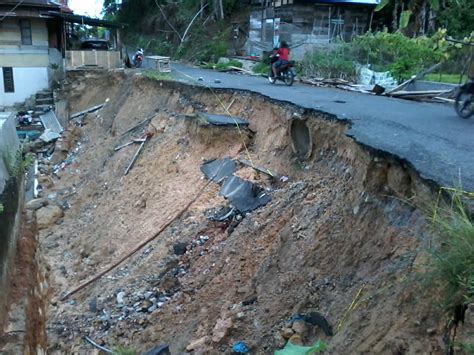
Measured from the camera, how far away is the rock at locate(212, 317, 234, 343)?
6191 millimetres

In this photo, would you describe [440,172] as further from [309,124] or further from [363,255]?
[309,124]

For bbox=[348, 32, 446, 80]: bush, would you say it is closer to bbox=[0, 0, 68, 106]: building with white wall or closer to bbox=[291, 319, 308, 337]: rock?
bbox=[291, 319, 308, 337]: rock

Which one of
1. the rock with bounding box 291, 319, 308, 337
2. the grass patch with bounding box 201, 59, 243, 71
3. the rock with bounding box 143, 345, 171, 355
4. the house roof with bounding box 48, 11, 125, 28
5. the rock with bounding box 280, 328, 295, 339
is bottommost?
the rock with bounding box 143, 345, 171, 355

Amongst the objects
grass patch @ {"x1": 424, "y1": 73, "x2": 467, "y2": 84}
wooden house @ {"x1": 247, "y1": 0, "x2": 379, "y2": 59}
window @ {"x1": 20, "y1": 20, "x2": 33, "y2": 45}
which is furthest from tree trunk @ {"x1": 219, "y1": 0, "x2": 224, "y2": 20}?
grass patch @ {"x1": 424, "y1": 73, "x2": 467, "y2": 84}

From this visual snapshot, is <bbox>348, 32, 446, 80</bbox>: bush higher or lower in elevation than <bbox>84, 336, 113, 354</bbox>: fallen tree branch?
higher

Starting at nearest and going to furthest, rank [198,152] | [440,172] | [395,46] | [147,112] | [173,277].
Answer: [440,172]
[173,277]
[198,152]
[147,112]
[395,46]

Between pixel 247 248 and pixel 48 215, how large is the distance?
25.6 ft

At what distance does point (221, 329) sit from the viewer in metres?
6.27

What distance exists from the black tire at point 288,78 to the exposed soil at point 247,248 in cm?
315

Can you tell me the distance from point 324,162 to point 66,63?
62.8ft

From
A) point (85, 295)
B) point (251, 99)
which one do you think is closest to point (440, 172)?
point (85, 295)

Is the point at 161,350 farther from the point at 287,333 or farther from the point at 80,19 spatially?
the point at 80,19

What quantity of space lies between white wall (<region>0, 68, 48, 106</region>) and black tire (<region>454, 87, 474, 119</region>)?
19.3m

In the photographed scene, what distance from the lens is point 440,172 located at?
17.6 ft
